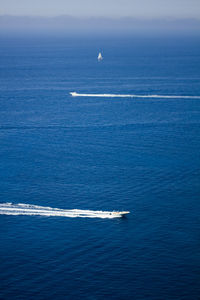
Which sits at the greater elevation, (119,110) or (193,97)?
(193,97)

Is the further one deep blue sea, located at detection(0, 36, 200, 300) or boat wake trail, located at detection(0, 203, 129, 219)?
boat wake trail, located at detection(0, 203, 129, 219)

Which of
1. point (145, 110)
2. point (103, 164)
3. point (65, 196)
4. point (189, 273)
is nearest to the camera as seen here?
point (189, 273)

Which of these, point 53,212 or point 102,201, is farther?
point 102,201

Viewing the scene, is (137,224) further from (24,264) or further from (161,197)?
(24,264)

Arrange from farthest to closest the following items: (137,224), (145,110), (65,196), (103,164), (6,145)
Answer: (145,110), (6,145), (103,164), (65,196), (137,224)

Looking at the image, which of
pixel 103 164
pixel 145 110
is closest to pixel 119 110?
pixel 145 110

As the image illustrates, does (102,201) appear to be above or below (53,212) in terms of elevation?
above

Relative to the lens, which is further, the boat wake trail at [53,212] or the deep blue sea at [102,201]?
the boat wake trail at [53,212]

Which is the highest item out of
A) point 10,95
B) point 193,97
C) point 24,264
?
point 10,95
